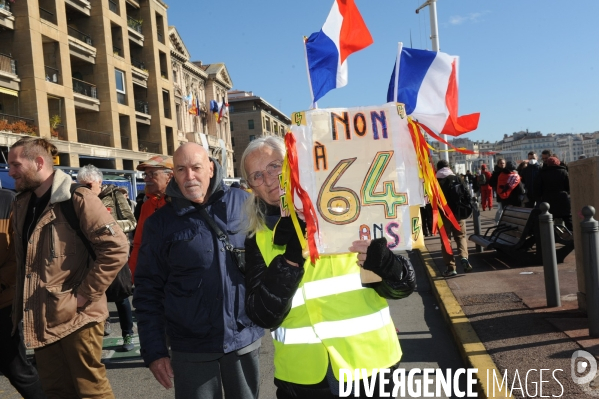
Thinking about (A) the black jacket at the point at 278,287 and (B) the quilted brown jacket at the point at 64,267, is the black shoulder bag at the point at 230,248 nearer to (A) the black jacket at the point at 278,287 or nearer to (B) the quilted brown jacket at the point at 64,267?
(A) the black jacket at the point at 278,287

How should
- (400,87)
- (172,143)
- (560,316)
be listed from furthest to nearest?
(172,143) < (560,316) < (400,87)

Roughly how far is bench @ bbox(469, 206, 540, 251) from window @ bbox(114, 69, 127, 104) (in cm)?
2776

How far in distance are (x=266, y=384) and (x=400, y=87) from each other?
10.7ft

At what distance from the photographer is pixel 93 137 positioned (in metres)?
31.1

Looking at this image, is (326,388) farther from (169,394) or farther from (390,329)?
(169,394)

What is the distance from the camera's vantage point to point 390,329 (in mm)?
2412

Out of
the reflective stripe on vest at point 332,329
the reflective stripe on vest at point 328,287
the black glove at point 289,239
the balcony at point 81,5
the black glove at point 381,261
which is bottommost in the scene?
the reflective stripe on vest at point 332,329

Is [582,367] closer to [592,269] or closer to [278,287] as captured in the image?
[592,269]

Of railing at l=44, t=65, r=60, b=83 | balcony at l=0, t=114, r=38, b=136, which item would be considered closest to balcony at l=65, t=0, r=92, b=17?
railing at l=44, t=65, r=60, b=83

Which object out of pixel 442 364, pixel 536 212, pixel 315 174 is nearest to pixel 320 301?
pixel 315 174

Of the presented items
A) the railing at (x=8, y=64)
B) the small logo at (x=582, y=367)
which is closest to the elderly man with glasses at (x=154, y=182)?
the small logo at (x=582, y=367)

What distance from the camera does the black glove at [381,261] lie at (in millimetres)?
2189

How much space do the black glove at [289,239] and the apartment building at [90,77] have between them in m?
22.8

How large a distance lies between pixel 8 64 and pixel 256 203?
85.1 ft
